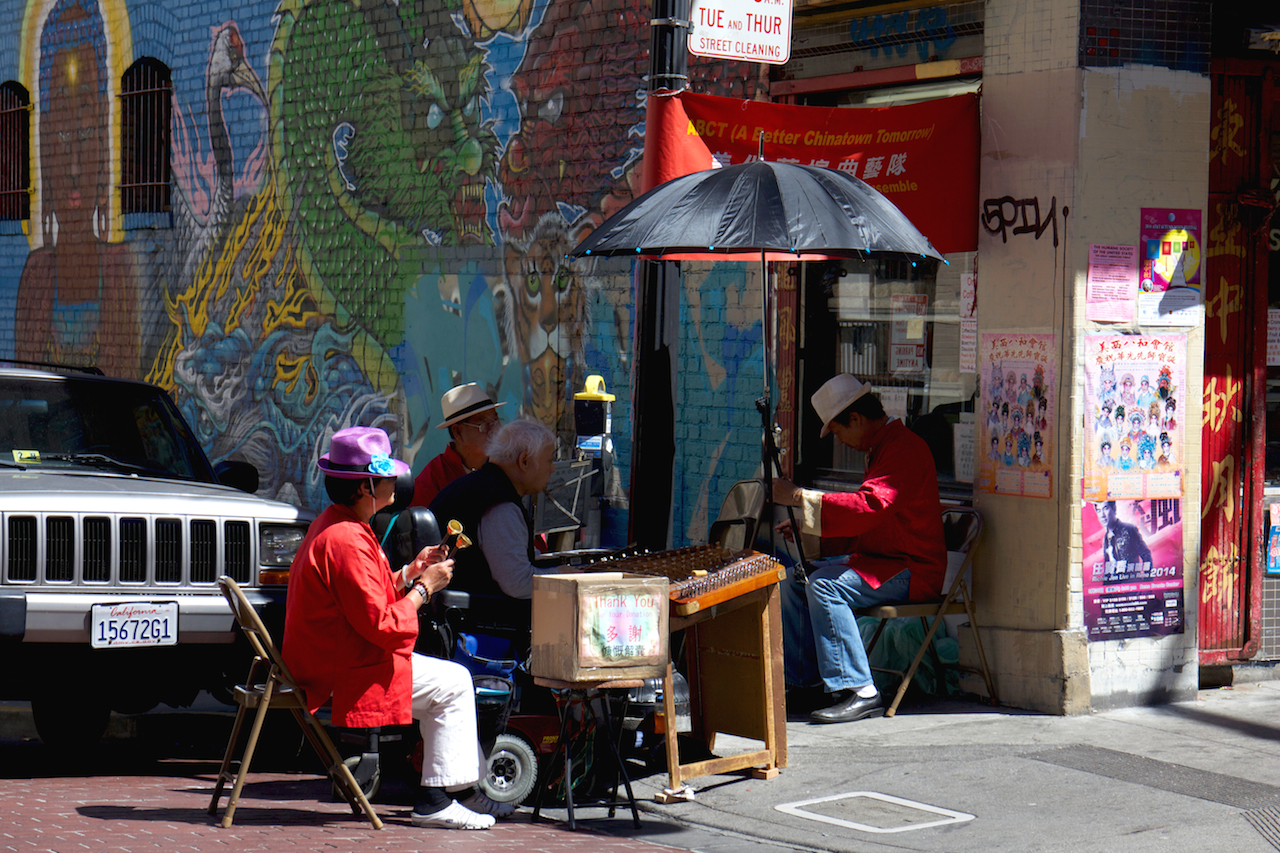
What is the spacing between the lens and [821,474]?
368 inches

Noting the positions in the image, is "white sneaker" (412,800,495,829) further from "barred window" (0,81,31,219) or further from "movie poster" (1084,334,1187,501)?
"barred window" (0,81,31,219)

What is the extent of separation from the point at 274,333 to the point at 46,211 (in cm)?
501

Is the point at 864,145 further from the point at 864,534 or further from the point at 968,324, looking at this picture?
the point at 864,534

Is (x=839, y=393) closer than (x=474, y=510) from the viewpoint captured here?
No

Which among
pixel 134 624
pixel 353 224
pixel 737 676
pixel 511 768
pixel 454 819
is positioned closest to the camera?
pixel 454 819

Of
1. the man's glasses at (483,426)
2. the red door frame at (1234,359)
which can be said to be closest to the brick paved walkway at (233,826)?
the man's glasses at (483,426)

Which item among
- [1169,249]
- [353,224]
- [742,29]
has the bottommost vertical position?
[1169,249]

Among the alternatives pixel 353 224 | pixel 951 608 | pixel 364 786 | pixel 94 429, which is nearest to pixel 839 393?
pixel 951 608

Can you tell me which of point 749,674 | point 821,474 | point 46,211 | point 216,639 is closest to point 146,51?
point 46,211

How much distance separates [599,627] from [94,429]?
137 inches

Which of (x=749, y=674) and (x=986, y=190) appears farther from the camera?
(x=986, y=190)

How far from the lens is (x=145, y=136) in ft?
53.9

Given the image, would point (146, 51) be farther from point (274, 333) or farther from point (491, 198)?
point (491, 198)

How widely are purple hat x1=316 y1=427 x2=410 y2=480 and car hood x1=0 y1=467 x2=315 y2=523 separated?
1.20 metres
